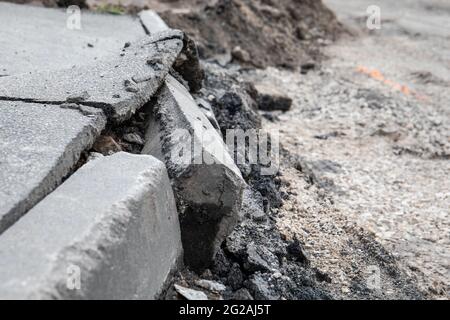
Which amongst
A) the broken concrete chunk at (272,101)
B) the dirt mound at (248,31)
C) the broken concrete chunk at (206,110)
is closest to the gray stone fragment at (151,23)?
the dirt mound at (248,31)

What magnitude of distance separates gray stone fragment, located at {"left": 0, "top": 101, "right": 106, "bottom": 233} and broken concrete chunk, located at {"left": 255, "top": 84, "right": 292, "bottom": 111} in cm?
327

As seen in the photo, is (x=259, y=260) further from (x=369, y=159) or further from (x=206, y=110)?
(x=369, y=159)

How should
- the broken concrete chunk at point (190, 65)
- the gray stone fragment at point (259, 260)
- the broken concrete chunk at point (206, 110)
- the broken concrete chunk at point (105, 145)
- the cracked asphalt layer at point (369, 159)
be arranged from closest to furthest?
the gray stone fragment at point (259, 260), the broken concrete chunk at point (105, 145), the cracked asphalt layer at point (369, 159), the broken concrete chunk at point (206, 110), the broken concrete chunk at point (190, 65)

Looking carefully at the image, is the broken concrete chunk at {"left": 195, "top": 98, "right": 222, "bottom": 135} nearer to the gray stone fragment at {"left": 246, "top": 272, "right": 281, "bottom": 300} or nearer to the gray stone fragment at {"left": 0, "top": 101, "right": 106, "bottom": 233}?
the gray stone fragment at {"left": 0, "top": 101, "right": 106, "bottom": 233}

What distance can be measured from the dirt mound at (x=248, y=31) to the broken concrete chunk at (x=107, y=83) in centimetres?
368

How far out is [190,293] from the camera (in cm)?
216

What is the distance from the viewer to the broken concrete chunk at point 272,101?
225 inches

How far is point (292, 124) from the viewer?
18.1ft

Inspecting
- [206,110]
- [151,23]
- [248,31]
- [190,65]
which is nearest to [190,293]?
[206,110]

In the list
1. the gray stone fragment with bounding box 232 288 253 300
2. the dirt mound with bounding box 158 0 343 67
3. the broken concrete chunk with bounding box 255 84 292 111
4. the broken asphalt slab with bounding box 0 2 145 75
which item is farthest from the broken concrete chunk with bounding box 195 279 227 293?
the dirt mound with bounding box 158 0 343 67

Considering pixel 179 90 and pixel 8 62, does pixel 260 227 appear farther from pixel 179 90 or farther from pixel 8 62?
pixel 8 62

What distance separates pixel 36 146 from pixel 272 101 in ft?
12.3

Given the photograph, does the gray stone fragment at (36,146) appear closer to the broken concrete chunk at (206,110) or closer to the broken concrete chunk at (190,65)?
the broken concrete chunk at (206,110)
